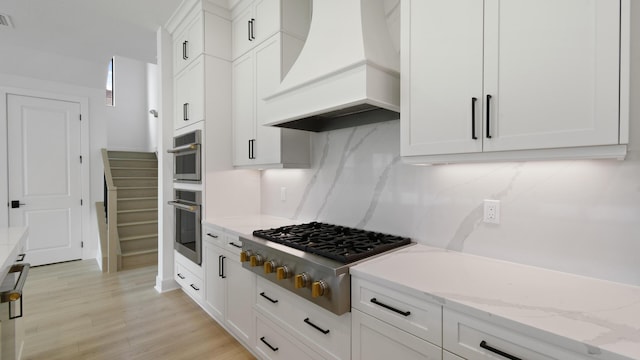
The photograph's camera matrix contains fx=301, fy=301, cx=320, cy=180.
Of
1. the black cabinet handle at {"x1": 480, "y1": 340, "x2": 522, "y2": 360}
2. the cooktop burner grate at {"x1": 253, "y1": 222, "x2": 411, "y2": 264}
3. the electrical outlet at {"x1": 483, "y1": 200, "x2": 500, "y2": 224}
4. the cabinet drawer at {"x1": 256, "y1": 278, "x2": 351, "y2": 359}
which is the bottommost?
the cabinet drawer at {"x1": 256, "y1": 278, "x2": 351, "y2": 359}

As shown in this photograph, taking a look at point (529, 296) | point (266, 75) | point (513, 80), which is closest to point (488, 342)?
point (529, 296)

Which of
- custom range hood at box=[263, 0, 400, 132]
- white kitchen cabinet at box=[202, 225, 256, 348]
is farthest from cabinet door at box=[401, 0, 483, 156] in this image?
white kitchen cabinet at box=[202, 225, 256, 348]

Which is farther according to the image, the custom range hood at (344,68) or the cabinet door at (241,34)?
the cabinet door at (241,34)

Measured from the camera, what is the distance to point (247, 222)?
2621 millimetres

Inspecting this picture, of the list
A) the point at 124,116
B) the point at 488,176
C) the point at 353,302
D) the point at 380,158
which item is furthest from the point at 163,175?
the point at 124,116

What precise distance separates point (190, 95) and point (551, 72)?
2.90 metres

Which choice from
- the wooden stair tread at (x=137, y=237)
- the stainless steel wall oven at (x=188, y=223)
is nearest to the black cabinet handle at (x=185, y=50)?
the stainless steel wall oven at (x=188, y=223)

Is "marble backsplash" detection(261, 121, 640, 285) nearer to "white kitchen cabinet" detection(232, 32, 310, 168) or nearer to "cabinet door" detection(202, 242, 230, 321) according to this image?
"white kitchen cabinet" detection(232, 32, 310, 168)

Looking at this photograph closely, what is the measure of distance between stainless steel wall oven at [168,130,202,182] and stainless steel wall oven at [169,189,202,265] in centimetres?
16

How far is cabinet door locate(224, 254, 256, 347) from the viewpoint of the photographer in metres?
2.13

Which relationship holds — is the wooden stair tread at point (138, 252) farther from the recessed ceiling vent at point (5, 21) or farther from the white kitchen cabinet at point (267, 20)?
the white kitchen cabinet at point (267, 20)

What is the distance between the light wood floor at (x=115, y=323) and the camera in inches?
89.0

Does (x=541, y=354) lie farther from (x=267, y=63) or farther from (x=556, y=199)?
(x=267, y=63)

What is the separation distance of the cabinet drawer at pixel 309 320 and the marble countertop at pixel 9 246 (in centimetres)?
122
